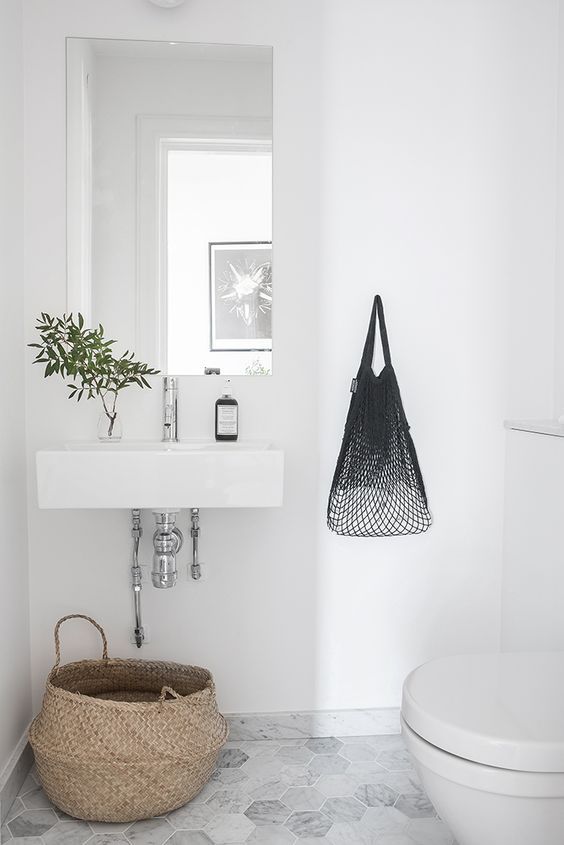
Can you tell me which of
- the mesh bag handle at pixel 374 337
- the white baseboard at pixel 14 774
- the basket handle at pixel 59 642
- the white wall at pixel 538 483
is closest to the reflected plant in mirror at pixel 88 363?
the basket handle at pixel 59 642

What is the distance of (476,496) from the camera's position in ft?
7.38

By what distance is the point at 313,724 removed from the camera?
2.22 meters

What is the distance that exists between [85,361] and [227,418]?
41 centimetres

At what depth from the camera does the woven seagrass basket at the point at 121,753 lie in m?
1.74

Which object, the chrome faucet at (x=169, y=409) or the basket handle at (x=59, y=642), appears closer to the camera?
the basket handle at (x=59, y=642)

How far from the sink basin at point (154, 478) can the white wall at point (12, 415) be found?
21 centimetres

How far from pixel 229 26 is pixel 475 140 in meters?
0.75

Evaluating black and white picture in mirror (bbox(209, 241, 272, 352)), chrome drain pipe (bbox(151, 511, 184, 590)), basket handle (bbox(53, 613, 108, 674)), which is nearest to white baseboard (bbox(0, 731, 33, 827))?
basket handle (bbox(53, 613, 108, 674))

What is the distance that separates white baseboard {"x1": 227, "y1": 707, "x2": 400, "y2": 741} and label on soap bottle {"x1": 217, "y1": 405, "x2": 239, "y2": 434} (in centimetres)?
82

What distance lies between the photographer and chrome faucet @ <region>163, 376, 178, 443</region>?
2129 millimetres

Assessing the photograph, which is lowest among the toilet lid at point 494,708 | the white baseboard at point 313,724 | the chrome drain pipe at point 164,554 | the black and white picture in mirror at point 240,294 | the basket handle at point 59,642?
the white baseboard at point 313,724

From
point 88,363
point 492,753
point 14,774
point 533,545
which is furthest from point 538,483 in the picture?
point 14,774

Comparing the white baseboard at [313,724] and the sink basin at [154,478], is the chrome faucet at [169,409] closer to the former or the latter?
the sink basin at [154,478]

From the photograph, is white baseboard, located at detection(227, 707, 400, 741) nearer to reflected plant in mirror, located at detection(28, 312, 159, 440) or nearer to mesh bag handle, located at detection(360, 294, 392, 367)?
reflected plant in mirror, located at detection(28, 312, 159, 440)
